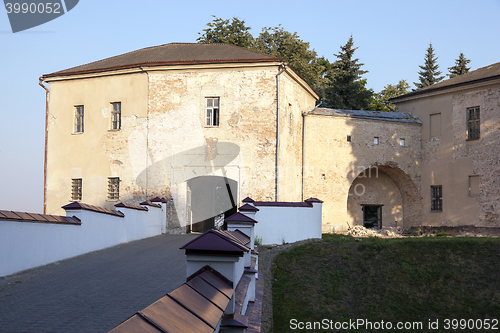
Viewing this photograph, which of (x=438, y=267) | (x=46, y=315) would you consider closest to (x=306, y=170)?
(x=438, y=267)

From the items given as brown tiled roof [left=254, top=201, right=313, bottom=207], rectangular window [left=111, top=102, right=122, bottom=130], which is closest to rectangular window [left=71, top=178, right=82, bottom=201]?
rectangular window [left=111, top=102, right=122, bottom=130]

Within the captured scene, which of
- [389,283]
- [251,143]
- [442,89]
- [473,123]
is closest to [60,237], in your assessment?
[389,283]

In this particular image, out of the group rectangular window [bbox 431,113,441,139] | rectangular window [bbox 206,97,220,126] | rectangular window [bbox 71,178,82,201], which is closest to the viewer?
rectangular window [bbox 206,97,220,126]

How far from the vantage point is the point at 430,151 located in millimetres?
25656

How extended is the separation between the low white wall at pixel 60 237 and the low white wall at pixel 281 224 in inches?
180

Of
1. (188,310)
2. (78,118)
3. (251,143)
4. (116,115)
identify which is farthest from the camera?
(78,118)

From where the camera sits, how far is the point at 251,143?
2017 centimetres

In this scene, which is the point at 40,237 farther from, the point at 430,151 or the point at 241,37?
the point at 241,37

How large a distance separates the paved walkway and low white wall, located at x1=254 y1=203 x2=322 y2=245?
4.47 m

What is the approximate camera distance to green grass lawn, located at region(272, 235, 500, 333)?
12.0 m

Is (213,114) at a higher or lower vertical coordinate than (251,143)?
higher

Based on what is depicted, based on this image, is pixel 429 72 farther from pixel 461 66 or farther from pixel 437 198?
pixel 437 198

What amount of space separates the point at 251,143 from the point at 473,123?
12.3 meters

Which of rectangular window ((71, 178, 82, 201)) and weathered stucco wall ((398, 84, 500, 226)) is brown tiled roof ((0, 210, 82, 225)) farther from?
weathered stucco wall ((398, 84, 500, 226))
